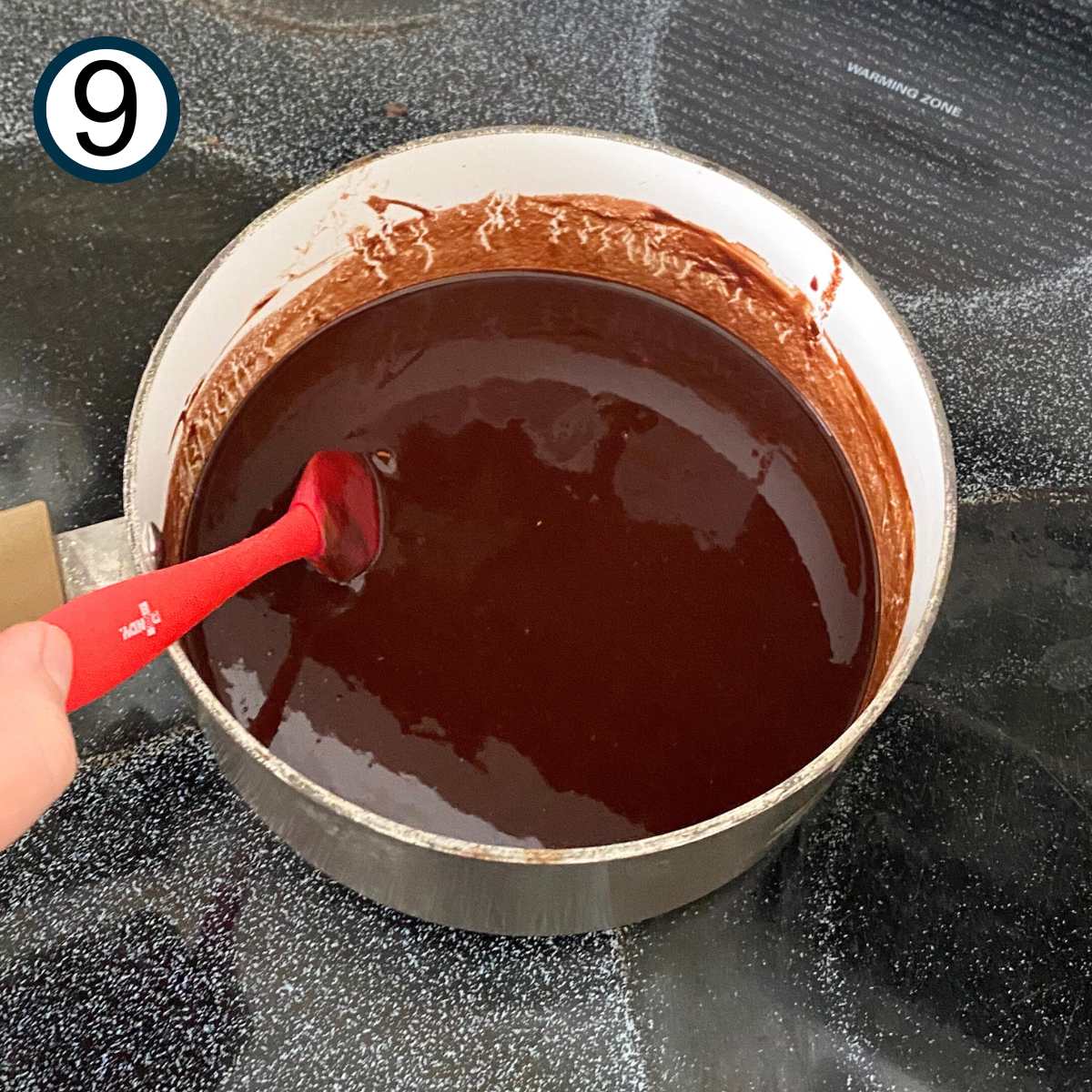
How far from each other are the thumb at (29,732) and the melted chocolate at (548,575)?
0.86 feet

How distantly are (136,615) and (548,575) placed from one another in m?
0.32

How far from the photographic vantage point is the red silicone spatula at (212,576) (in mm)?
659

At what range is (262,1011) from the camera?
2.62ft

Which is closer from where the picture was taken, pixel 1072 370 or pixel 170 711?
pixel 170 711

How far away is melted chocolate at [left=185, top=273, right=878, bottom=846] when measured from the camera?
841 millimetres

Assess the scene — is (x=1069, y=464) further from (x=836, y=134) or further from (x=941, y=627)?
(x=836, y=134)

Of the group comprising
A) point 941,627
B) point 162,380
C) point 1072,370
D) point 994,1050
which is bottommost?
point 994,1050

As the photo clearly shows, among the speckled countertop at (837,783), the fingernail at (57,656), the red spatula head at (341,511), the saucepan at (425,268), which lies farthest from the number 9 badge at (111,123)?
the fingernail at (57,656)

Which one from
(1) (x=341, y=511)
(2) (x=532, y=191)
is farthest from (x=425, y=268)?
(1) (x=341, y=511)

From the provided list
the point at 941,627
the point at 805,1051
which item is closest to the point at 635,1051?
the point at 805,1051

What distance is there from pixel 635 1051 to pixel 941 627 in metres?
0.40

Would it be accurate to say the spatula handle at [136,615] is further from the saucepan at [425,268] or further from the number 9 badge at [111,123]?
the number 9 badge at [111,123]

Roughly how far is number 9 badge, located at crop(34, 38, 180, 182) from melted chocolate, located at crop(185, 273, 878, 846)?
235 mm

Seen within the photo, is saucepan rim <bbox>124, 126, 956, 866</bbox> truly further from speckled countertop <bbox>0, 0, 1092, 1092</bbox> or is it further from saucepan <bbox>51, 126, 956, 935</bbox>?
speckled countertop <bbox>0, 0, 1092, 1092</bbox>
